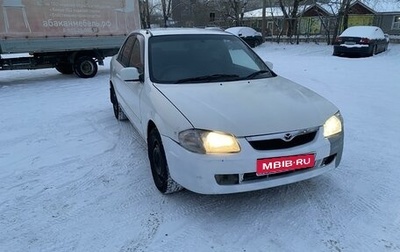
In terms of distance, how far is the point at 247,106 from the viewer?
9.50 feet

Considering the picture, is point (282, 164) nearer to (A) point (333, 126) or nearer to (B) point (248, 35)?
(A) point (333, 126)

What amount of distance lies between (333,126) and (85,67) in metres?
9.86

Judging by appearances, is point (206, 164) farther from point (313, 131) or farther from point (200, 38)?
point (200, 38)

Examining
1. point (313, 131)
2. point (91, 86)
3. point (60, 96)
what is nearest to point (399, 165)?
point (313, 131)

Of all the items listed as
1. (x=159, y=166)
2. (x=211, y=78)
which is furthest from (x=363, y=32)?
(x=159, y=166)

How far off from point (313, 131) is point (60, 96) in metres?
7.14

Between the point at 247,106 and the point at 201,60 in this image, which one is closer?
the point at 247,106

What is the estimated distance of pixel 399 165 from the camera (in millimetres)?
3766

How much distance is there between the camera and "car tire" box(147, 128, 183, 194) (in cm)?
303

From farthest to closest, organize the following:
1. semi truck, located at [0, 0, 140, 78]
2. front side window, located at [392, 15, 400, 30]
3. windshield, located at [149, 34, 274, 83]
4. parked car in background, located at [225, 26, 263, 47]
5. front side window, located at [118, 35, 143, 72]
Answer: front side window, located at [392, 15, 400, 30] → parked car in background, located at [225, 26, 263, 47] → semi truck, located at [0, 0, 140, 78] → front side window, located at [118, 35, 143, 72] → windshield, located at [149, 34, 274, 83]

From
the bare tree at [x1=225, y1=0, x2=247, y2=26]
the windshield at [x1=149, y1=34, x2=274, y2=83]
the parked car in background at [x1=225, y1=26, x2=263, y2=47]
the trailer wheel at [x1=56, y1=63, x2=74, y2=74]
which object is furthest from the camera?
the bare tree at [x1=225, y1=0, x2=247, y2=26]

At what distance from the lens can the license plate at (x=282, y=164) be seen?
8.51 ft

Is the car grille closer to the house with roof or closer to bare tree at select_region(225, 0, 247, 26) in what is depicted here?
the house with roof

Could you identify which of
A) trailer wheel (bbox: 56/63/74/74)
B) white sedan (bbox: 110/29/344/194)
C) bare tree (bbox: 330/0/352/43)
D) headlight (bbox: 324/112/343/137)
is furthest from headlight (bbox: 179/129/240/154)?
bare tree (bbox: 330/0/352/43)
